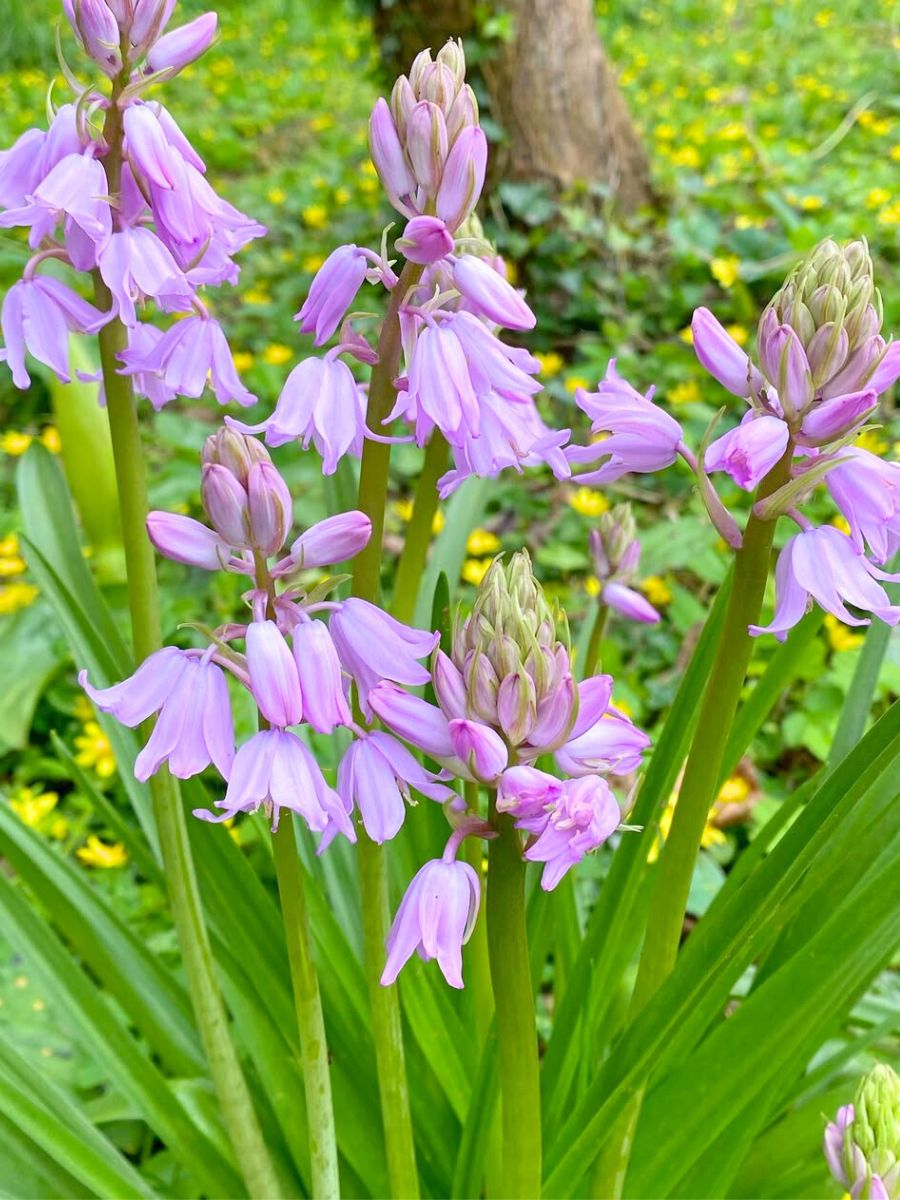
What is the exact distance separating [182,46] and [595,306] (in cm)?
305

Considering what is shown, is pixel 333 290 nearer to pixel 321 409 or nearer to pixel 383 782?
pixel 321 409

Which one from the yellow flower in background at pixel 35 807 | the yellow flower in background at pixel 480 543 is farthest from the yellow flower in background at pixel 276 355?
the yellow flower in background at pixel 35 807

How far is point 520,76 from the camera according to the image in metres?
3.85

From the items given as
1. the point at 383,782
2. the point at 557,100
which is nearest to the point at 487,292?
the point at 383,782

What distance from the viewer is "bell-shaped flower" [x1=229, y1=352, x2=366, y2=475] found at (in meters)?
0.83

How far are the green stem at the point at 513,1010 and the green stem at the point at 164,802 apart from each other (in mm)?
362

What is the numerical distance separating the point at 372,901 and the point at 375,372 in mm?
485

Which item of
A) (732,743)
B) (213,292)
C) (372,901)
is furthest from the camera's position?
(213,292)

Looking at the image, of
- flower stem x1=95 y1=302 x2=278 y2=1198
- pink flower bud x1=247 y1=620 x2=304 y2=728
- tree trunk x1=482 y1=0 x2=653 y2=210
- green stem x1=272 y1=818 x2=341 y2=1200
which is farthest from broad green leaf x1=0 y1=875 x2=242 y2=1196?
tree trunk x1=482 y1=0 x2=653 y2=210

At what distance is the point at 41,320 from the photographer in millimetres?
951

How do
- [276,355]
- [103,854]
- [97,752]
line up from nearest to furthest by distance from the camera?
[103,854] < [97,752] < [276,355]

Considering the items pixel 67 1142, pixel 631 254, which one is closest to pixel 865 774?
pixel 67 1142

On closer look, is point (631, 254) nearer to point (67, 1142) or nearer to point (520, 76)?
point (520, 76)

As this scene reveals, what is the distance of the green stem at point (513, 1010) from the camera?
2.71 ft
